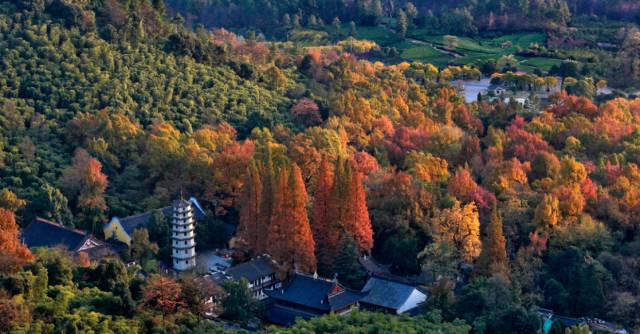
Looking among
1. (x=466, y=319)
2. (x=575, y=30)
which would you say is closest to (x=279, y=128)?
(x=466, y=319)

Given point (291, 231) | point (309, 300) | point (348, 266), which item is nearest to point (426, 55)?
point (348, 266)

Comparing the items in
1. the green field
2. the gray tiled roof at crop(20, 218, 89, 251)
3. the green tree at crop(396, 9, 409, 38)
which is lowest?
the gray tiled roof at crop(20, 218, 89, 251)

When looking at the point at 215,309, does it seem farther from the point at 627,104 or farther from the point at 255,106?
the point at 627,104

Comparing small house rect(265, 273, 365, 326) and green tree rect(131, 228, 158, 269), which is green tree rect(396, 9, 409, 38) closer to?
green tree rect(131, 228, 158, 269)

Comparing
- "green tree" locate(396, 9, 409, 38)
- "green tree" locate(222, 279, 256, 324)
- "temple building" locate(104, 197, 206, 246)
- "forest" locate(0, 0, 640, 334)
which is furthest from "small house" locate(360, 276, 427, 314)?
"green tree" locate(396, 9, 409, 38)

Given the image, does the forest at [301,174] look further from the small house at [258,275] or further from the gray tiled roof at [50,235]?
the gray tiled roof at [50,235]

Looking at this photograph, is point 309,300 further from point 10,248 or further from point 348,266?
point 10,248
